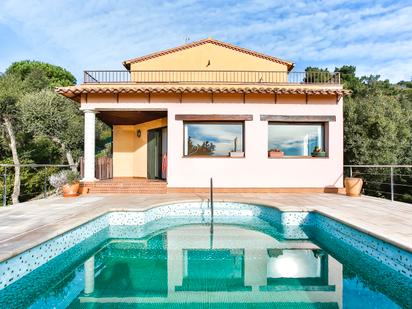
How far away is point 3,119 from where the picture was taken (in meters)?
19.2

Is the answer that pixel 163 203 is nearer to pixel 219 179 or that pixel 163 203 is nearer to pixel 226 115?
pixel 219 179

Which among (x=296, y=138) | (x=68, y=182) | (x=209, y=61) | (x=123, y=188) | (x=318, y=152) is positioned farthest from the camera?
(x=209, y=61)

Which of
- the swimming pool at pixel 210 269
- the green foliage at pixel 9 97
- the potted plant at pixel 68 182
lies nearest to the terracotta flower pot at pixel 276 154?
the swimming pool at pixel 210 269

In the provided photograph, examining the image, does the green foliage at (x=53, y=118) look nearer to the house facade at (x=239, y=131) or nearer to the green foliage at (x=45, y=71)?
→ the house facade at (x=239, y=131)

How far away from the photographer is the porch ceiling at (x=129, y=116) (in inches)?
494

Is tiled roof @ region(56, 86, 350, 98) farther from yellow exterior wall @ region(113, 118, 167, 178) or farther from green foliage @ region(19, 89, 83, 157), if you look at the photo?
green foliage @ region(19, 89, 83, 157)

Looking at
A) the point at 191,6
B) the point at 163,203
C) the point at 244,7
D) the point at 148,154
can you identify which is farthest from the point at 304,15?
the point at 163,203

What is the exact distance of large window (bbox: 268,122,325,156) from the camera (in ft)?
39.3

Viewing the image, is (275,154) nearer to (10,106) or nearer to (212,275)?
(212,275)

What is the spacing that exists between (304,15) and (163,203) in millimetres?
12518

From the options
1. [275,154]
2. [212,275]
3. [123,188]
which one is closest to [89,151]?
[123,188]

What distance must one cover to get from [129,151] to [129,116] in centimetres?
271

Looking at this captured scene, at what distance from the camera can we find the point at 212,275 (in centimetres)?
441

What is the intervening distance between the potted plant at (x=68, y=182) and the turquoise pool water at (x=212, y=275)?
4.33 metres
